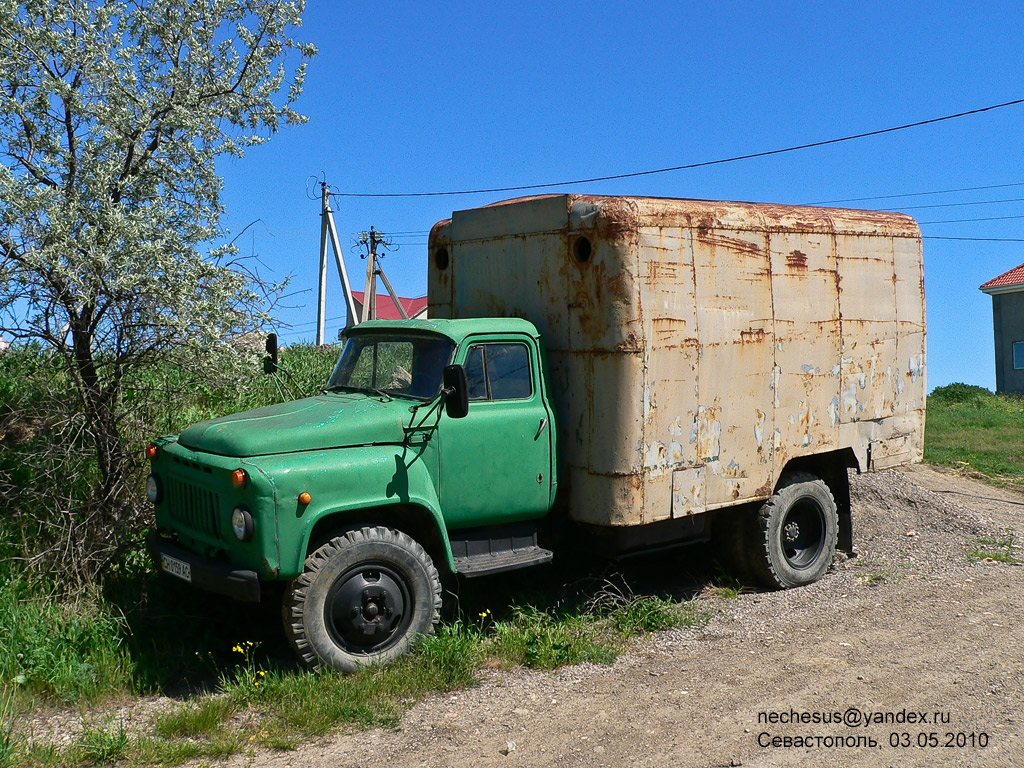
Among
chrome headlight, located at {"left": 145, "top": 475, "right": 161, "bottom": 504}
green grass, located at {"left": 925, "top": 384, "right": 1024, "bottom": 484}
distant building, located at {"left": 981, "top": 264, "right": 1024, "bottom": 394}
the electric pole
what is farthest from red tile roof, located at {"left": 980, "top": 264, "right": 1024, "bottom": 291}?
chrome headlight, located at {"left": 145, "top": 475, "right": 161, "bottom": 504}

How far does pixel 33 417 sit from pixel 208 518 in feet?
8.10

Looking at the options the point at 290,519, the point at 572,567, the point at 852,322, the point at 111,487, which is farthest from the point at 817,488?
the point at 111,487

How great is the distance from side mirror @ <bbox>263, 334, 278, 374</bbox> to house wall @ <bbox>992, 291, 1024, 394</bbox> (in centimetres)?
3085

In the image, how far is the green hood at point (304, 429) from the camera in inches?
231

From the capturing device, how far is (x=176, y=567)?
6.09m

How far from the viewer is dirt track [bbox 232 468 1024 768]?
4902mm

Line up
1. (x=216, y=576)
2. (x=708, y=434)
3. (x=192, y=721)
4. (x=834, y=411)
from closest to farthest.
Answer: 1. (x=192, y=721)
2. (x=216, y=576)
3. (x=708, y=434)
4. (x=834, y=411)

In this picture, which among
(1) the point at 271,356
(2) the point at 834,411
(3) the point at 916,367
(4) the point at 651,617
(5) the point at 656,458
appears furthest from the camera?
(3) the point at 916,367

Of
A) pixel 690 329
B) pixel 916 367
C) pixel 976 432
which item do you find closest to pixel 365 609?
pixel 690 329

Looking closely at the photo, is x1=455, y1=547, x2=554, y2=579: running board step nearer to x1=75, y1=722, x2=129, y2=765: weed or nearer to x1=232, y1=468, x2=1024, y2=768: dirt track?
x1=232, y1=468, x2=1024, y2=768: dirt track

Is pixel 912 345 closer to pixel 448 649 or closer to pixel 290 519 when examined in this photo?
pixel 448 649

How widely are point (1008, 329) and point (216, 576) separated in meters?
32.8

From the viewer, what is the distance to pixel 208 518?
599 cm

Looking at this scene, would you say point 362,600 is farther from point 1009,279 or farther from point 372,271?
point 1009,279
